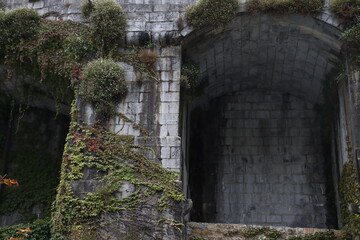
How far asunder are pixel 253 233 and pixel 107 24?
15.8ft

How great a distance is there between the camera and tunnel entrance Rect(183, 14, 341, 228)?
11.5 m

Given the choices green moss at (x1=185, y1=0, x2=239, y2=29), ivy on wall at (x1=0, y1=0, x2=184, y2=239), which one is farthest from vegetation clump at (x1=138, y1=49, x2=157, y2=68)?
green moss at (x1=185, y1=0, x2=239, y2=29)

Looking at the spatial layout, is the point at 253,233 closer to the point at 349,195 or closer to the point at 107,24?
the point at 349,195

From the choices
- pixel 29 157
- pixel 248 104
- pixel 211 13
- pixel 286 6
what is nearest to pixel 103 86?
pixel 211 13

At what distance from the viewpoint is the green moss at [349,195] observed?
987 centimetres

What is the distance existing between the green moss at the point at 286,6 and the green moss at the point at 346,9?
10.4 inches

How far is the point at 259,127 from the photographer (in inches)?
520

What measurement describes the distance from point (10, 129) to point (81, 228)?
484cm

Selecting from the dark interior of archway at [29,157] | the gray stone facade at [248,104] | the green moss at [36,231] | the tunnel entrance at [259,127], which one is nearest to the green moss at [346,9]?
the gray stone facade at [248,104]

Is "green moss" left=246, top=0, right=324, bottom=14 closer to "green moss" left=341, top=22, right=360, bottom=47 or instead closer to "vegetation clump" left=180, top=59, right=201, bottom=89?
"green moss" left=341, top=22, right=360, bottom=47

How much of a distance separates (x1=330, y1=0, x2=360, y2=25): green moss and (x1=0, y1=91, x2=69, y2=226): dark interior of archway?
259 inches

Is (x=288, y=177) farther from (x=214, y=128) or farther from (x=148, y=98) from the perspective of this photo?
(x=148, y=98)

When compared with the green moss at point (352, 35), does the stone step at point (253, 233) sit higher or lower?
lower

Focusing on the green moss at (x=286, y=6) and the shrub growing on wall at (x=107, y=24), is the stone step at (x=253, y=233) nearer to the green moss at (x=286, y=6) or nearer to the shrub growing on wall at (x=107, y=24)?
the shrub growing on wall at (x=107, y=24)
